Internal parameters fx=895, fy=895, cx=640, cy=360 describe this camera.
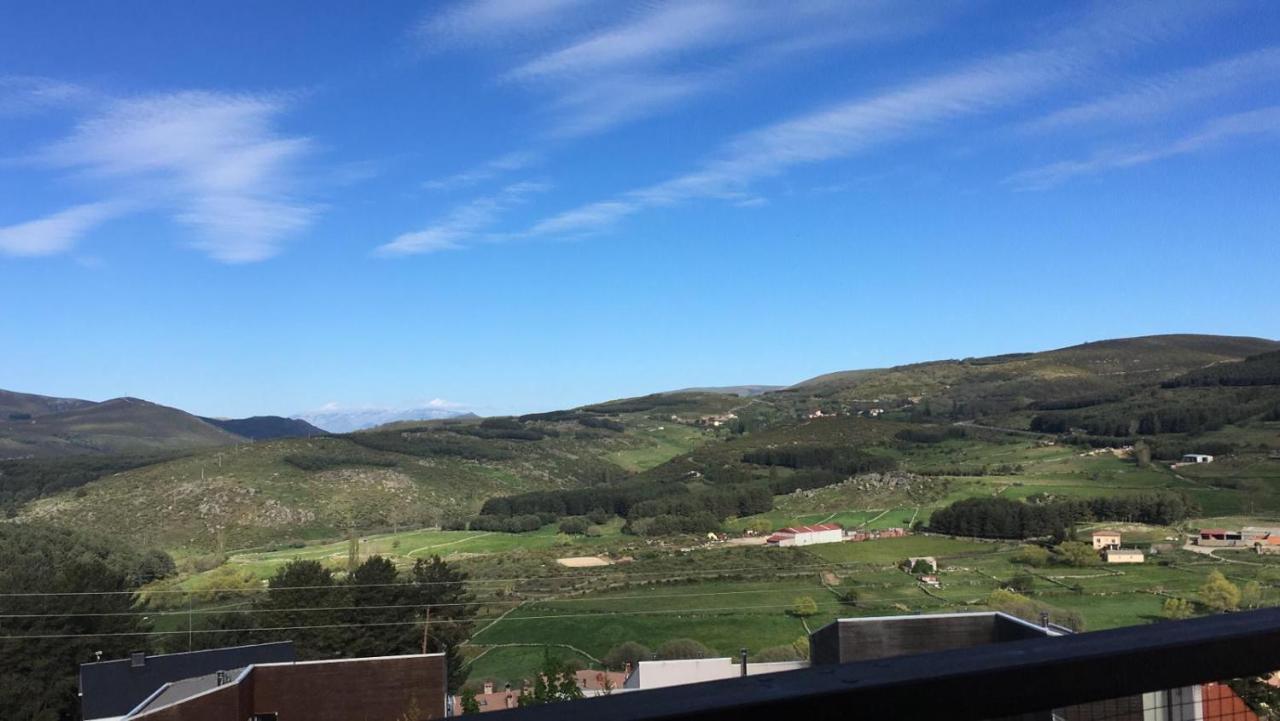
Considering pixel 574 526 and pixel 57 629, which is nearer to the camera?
pixel 57 629

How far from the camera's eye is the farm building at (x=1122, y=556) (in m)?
39.9

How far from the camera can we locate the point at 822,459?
73.0 metres

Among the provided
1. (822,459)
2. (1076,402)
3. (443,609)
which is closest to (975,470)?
(822,459)

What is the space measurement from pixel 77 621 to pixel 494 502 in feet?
130

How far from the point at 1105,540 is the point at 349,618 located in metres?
34.2

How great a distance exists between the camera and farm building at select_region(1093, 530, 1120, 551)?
41656 mm

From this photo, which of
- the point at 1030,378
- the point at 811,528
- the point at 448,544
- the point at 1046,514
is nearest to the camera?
the point at 1046,514

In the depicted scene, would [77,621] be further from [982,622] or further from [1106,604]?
[1106,604]

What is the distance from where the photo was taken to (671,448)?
98.3m

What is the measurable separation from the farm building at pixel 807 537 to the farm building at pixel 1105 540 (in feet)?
42.4

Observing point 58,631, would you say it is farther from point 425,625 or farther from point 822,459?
point 822,459

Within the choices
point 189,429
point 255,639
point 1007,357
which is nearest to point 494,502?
point 255,639

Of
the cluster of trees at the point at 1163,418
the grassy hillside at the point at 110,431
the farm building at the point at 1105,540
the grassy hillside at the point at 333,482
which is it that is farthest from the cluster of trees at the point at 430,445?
the farm building at the point at 1105,540

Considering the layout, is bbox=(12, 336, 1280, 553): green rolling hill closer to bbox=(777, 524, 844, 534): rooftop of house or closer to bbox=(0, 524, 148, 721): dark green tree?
bbox=(777, 524, 844, 534): rooftop of house
